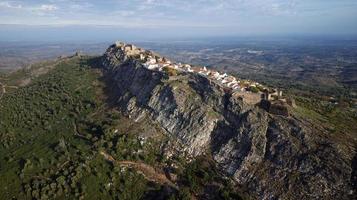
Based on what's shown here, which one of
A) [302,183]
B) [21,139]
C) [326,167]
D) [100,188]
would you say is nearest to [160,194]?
[100,188]

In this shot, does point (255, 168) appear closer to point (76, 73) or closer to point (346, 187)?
point (346, 187)

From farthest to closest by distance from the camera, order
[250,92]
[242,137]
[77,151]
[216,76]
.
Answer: [216,76] < [250,92] < [77,151] < [242,137]

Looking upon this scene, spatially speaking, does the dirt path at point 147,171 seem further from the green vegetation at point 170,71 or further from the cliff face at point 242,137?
the green vegetation at point 170,71

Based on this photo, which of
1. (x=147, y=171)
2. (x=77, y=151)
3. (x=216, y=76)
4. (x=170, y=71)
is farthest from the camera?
(x=216, y=76)

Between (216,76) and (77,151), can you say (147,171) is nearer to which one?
(77,151)

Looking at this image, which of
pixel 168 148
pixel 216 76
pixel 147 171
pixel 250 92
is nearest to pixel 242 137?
pixel 250 92

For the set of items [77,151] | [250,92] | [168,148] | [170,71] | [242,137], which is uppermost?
[170,71]

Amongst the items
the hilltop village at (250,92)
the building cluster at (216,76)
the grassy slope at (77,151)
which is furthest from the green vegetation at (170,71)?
the grassy slope at (77,151)
